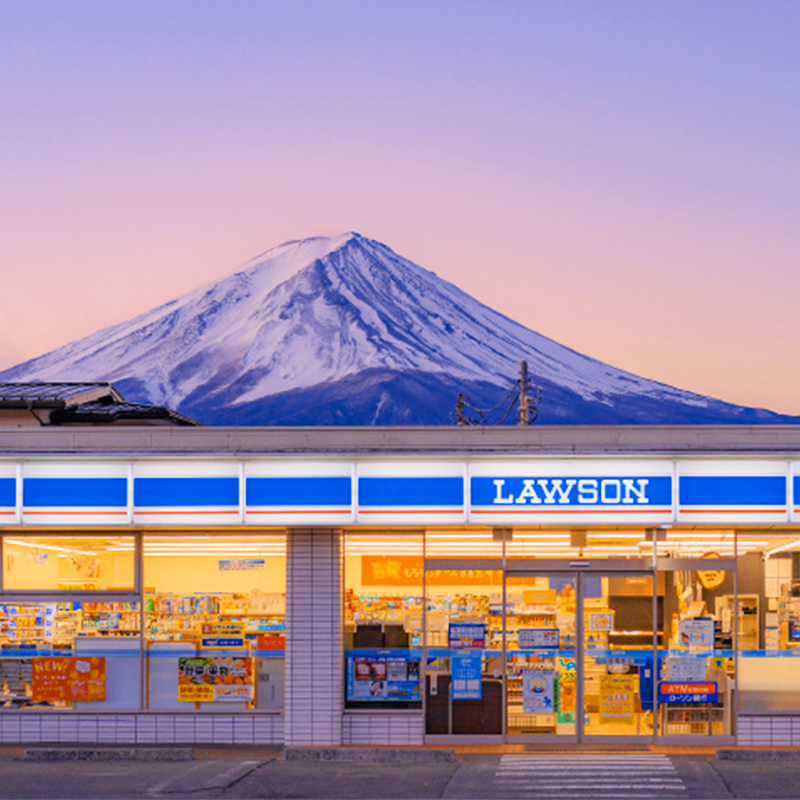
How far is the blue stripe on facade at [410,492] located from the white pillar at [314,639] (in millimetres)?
916

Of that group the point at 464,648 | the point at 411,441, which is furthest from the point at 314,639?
the point at 411,441

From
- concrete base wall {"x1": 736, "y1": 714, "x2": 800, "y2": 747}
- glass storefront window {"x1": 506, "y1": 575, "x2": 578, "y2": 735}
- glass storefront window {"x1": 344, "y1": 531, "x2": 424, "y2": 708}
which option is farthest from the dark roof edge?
concrete base wall {"x1": 736, "y1": 714, "x2": 800, "y2": 747}

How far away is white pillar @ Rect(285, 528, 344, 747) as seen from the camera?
55.0 feet

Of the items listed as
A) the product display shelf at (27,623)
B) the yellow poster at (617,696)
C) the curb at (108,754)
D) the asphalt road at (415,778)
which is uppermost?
the product display shelf at (27,623)

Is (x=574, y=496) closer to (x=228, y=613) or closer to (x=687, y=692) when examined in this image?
(x=687, y=692)

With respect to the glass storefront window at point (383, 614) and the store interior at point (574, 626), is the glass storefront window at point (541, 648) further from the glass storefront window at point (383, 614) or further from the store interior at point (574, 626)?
the glass storefront window at point (383, 614)

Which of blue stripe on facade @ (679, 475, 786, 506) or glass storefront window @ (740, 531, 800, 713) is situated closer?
blue stripe on facade @ (679, 475, 786, 506)

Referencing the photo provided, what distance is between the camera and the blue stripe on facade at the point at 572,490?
641 inches

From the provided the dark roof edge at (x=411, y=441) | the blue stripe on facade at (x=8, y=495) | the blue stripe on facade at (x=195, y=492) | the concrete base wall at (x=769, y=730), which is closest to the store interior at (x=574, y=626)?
the concrete base wall at (x=769, y=730)

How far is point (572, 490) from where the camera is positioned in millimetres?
16344

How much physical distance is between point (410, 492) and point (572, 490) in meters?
2.01

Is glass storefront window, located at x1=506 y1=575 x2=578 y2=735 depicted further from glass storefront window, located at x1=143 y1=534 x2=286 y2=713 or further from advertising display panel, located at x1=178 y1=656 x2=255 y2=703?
advertising display panel, located at x1=178 y1=656 x2=255 y2=703

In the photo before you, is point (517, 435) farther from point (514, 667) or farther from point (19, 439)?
point (19, 439)

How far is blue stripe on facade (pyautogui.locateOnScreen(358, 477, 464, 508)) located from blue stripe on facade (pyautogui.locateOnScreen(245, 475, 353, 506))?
0.23 metres
